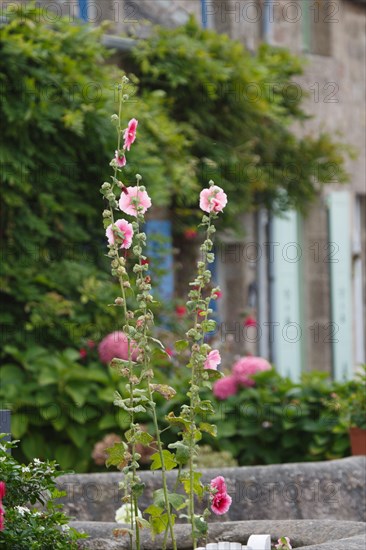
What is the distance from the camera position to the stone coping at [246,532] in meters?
3.42

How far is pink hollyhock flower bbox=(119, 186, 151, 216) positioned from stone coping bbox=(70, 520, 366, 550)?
2.78 ft

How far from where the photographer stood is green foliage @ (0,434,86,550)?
287 cm

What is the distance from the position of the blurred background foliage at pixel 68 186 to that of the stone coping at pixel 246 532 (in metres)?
2.92

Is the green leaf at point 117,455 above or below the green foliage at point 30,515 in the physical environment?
above

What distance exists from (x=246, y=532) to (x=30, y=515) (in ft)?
2.61

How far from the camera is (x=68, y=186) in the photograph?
826cm

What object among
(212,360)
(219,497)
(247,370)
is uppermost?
→ (247,370)

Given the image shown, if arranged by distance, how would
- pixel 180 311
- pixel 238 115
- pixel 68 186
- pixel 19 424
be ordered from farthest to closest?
pixel 238 115 → pixel 180 311 → pixel 68 186 → pixel 19 424

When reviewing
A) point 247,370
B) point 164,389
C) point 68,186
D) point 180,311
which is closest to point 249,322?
point 180,311

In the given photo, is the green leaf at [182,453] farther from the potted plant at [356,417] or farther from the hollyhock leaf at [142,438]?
the potted plant at [356,417]

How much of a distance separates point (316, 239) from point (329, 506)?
26.1 ft

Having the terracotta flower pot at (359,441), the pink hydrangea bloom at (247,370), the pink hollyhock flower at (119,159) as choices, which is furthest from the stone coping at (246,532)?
the pink hydrangea bloom at (247,370)

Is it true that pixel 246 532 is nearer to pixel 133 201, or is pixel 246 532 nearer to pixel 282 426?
pixel 133 201

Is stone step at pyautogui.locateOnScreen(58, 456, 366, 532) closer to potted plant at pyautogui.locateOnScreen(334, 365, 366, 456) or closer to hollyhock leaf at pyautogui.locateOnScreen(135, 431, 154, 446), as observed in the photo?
hollyhock leaf at pyautogui.locateOnScreen(135, 431, 154, 446)
